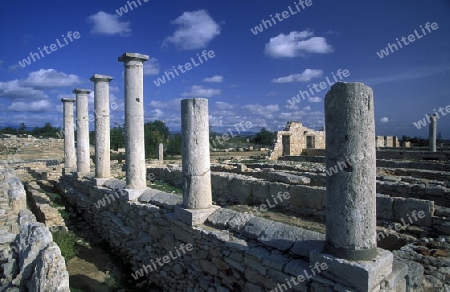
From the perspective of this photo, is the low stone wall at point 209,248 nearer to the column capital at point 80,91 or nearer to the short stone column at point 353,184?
the short stone column at point 353,184

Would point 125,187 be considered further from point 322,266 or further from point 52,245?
point 322,266

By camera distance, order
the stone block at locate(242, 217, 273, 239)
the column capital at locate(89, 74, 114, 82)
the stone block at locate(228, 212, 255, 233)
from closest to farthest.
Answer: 1. the stone block at locate(242, 217, 273, 239)
2. the stone block at locate(228, 212, 255, 233)
3. the column capital at locate(89, 74, 114, 82)

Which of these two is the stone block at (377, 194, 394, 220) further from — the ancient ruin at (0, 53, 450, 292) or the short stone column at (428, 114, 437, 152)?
Result: the short stone column at (428, 114, 437, 152)

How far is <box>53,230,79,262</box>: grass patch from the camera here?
6922mm

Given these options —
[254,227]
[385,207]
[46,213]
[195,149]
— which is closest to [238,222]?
[254,227]

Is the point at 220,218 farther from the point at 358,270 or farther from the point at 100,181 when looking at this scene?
the point at 100,181

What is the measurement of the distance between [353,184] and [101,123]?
27.8 feet

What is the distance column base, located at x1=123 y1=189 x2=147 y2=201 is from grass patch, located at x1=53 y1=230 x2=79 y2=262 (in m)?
1.63

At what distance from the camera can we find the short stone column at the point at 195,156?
5.59m

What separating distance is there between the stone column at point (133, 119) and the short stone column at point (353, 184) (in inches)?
219

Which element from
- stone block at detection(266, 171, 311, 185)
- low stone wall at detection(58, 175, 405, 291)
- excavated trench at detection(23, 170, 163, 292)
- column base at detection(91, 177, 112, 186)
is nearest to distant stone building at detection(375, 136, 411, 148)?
stone block at detection(266, 171, 311, 185)

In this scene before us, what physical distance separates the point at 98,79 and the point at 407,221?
9582mm

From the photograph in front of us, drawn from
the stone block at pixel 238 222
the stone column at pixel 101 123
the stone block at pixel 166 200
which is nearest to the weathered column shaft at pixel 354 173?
the stone block at pixel 238 222

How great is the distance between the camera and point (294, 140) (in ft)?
79.3
